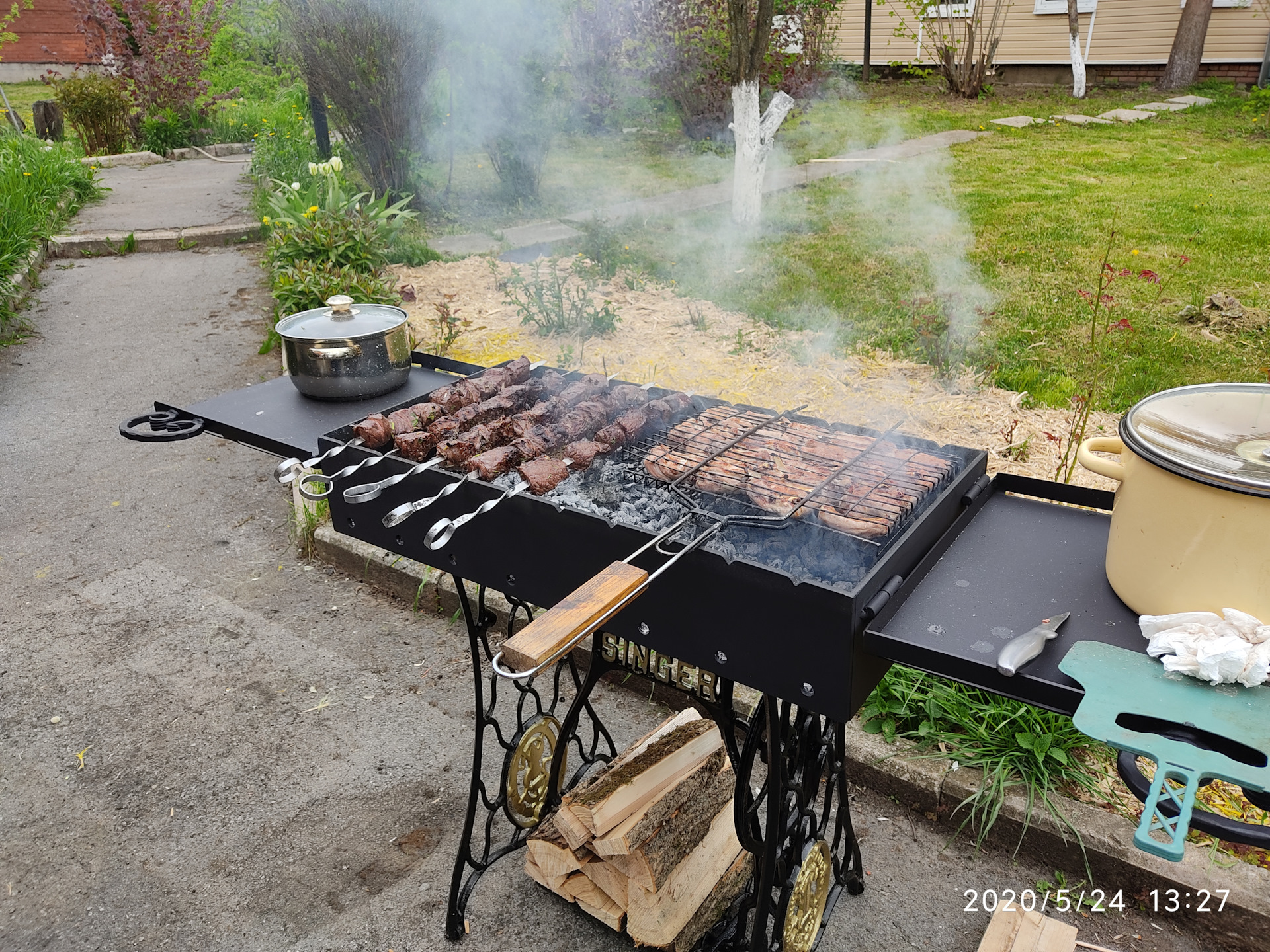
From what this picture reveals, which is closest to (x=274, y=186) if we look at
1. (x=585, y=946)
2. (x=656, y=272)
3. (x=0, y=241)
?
(x=0, y=241)

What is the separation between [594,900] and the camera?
2.68 metres

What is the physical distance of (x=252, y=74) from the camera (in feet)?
70.2

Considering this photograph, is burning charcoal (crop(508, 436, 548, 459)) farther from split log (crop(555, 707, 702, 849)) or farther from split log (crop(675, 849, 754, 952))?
split log (crop(675, 849, 754, 952))

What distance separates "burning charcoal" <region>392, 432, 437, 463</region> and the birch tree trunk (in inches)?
240

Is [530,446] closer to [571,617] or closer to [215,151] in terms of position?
[571,617]

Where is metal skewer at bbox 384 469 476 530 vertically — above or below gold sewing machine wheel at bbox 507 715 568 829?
above

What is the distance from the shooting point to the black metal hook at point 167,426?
249cm

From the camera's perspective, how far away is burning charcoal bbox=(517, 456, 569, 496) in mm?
2178

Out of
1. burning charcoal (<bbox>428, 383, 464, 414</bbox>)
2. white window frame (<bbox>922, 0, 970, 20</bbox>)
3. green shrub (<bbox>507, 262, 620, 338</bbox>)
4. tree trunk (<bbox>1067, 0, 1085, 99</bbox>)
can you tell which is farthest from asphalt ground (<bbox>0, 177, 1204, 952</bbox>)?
tree trunk (<bbox>1067, 0, 1085, 99</bbox>)

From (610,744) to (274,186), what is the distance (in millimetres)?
10310

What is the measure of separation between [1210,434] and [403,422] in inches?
78.2

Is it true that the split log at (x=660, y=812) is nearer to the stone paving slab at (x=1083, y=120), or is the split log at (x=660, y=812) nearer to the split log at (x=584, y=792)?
the split log at (x=584, y=792)

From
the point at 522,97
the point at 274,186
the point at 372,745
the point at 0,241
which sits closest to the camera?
the point at 372,745

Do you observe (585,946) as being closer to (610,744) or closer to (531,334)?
(610,744)
